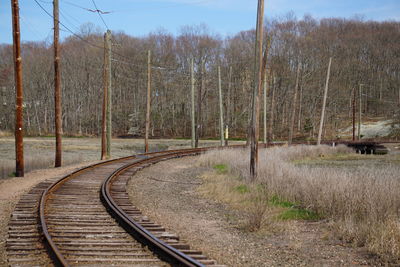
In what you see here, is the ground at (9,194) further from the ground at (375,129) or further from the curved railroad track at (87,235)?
the ground at (375,129)

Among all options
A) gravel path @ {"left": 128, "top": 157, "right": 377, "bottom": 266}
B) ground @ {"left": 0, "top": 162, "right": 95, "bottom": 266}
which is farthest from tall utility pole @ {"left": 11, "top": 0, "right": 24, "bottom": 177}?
gravel path @ {"left": 128, "top": 157, "right": 377, "bottom": 266}

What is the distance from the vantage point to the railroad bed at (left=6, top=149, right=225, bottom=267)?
6000mm

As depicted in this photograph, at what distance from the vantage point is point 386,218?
25.8 ft

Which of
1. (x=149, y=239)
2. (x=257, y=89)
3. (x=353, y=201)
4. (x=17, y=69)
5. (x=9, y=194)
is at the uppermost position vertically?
(x=17, y=69)

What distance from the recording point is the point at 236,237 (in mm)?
7824

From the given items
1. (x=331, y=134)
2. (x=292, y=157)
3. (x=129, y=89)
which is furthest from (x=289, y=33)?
(x=292, y=157)

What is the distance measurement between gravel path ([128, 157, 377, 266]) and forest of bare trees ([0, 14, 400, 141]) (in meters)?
54.7

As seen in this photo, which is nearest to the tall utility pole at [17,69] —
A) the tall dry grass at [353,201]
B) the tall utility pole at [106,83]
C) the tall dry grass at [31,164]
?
the tall dry grass at [31,164]

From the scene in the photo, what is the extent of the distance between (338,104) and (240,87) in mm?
18167

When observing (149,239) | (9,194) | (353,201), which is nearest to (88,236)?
(149,239)

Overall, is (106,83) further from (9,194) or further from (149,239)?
(149,239)

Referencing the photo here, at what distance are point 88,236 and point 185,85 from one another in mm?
65976

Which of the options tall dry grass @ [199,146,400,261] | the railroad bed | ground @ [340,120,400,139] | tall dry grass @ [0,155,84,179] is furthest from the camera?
ground @ [340,120,400,139]

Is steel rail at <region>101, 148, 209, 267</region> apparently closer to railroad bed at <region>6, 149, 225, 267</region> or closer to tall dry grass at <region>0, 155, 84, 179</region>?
railroad bed at <region>6, 149, 225, 267</region>
